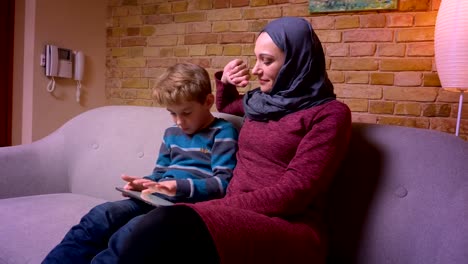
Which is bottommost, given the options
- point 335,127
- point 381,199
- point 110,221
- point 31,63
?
point 110,221

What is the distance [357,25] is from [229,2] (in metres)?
0.94

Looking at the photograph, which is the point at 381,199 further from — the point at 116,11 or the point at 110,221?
the point at 116,11

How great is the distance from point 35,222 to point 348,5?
6.61 feet

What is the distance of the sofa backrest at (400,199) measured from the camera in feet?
3.66

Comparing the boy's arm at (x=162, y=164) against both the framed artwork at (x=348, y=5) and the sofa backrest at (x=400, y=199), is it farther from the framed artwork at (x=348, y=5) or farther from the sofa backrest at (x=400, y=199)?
the framed artwork at (x=348, y=5)

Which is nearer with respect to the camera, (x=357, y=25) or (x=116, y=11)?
(x=357, y=25)

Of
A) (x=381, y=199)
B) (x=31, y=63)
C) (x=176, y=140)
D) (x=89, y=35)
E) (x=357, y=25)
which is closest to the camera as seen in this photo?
(x=381, y=199)

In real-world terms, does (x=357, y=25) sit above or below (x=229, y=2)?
below

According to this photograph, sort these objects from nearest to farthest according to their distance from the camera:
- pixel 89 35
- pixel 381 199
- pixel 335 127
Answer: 1. pixel 335 127
2. pixel 381 199
3. pixel 89 35

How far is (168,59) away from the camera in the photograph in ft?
10.3

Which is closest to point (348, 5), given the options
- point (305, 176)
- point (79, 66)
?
point (305, 176)

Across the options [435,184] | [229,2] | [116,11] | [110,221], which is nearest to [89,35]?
[116,11]

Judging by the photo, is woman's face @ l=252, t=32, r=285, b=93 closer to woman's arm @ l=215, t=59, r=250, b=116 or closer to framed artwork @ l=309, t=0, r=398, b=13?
woman's arm @ l=215, t=59, r=250, b=116

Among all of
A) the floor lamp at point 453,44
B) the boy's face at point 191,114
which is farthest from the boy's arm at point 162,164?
the floor lamp at point 453,44
